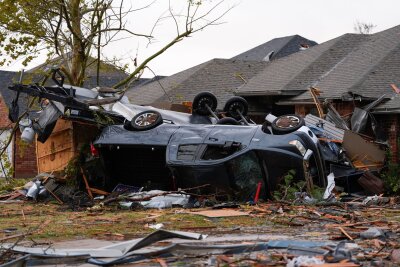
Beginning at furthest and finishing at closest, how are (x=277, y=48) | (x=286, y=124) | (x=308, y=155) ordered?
(x=277, y=48) → (x=286, y=124) → (x=308, y=155)

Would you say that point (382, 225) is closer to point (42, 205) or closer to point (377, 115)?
point (42, 205)

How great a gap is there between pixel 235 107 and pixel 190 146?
4252 millimetres

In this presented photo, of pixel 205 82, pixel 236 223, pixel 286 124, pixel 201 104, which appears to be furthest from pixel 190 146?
pixel 205 82

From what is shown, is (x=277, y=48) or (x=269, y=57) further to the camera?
(x=277, y=48)

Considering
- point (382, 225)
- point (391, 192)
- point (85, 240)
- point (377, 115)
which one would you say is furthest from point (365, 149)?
point (85, 240)

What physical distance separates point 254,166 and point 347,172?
324 centimetres

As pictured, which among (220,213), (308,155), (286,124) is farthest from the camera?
(286,124)

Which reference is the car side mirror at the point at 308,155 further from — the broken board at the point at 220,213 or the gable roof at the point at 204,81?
the gable roof at the point at 204,81

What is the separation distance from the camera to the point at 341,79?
22.4m

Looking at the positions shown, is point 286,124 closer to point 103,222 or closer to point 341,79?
point 103,222

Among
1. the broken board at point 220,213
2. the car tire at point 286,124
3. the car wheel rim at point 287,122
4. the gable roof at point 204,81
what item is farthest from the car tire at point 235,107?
the gable roof at point 204,81

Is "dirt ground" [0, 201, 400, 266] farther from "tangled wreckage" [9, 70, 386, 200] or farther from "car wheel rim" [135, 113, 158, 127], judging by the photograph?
"car wheel rim" [135, 113, 158, 127]

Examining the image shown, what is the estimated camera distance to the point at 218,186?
45.5ft

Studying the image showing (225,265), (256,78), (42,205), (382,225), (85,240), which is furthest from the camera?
(256,78)
